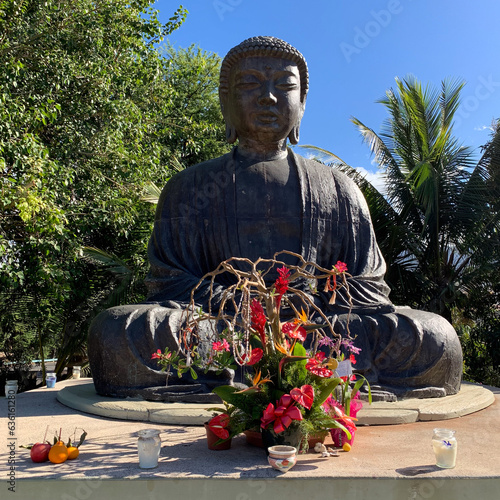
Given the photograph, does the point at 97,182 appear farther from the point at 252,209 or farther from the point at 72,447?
the point at 72,447

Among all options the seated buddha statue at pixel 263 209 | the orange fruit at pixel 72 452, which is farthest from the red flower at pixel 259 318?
the seated buddha statue at pixel 263 209

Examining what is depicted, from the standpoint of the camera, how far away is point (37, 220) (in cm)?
700

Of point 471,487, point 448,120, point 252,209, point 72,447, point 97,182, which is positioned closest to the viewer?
point 471,487

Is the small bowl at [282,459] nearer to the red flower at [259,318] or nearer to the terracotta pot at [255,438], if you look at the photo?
the terracotta pot at [255,438]

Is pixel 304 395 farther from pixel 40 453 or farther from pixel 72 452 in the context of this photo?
pixel 40 453

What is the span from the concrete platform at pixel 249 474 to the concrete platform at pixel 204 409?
45 cm

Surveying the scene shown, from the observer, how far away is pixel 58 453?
262 cm

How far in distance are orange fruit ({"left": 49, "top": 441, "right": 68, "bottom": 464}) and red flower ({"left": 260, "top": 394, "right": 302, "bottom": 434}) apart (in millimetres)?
954

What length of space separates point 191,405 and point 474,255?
6.87 m

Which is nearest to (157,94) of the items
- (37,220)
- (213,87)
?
(37,220)

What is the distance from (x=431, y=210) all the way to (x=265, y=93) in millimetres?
5115

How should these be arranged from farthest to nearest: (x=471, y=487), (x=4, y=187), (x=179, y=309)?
1. (x=4, y=187)
2. (x=179, y=309)
3. (x=471, y=487)

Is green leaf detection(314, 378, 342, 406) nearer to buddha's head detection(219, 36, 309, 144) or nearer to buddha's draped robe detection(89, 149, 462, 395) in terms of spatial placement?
buddha's draped robe detection(89, 149, 462, 395)

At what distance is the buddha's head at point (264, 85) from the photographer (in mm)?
5324
